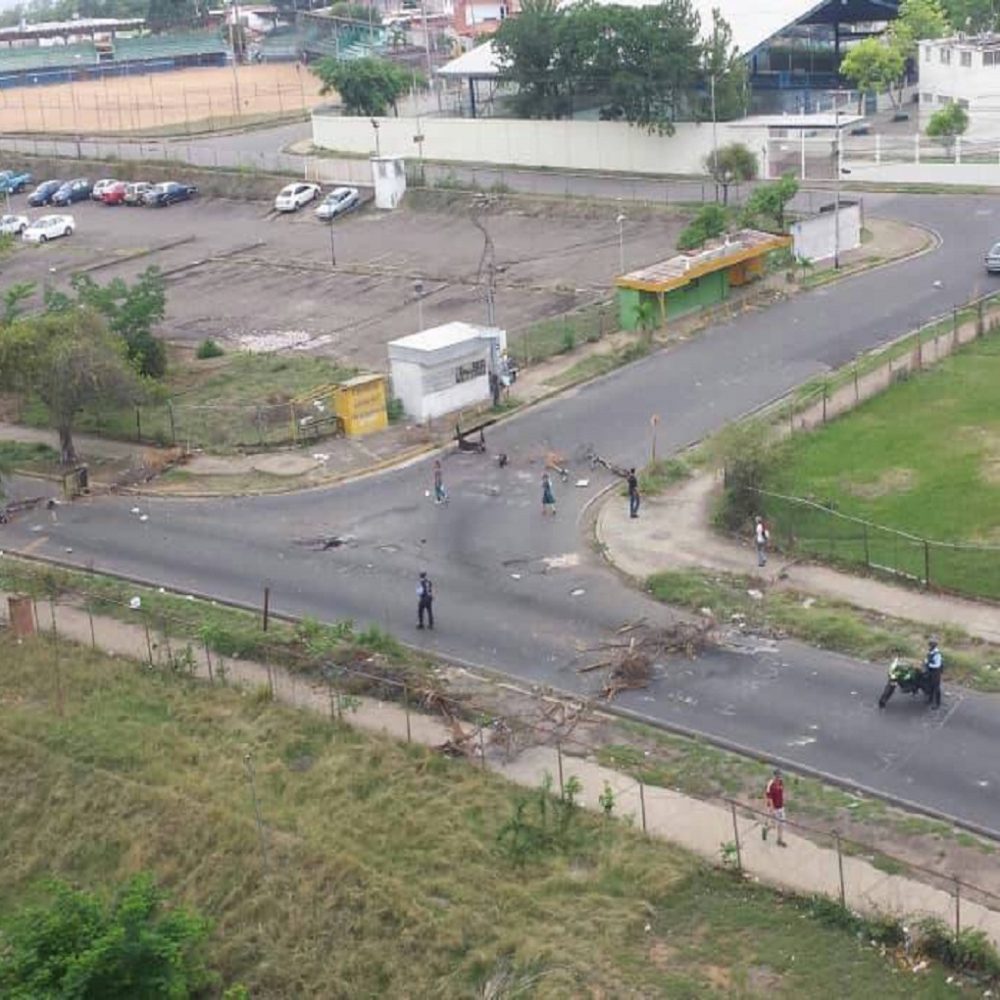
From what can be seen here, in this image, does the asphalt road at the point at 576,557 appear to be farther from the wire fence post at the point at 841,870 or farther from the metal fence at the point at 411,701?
the wire fence post at the point at 841,870

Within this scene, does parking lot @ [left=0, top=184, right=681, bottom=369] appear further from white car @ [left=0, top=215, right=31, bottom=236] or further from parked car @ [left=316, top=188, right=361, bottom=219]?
white car @ [left=0, top=215, right=31, bottom=236]

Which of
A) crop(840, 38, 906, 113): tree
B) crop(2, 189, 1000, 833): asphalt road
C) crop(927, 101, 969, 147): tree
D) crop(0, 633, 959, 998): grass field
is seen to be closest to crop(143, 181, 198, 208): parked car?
crop(840, 38, 906, 113): tree

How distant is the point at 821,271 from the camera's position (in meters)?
56.0

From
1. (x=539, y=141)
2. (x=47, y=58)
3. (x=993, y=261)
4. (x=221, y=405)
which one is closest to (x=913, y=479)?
(x=993, y=261)

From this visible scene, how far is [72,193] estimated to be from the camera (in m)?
82.8

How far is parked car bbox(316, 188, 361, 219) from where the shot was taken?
235ft

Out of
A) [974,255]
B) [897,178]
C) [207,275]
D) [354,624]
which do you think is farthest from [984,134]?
[354,624]

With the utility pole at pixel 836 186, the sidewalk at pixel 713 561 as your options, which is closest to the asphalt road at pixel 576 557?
the sidewalk at pixel 713 561

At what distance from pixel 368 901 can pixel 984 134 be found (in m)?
61.6

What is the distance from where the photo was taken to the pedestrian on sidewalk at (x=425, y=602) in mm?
30859

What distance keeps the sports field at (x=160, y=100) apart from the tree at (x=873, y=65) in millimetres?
40713

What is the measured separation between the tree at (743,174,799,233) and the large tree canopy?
57.2 ft

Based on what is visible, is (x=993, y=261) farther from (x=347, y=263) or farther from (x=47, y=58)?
(x=47, y=58)

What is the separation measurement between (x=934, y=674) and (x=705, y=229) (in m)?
31.0
